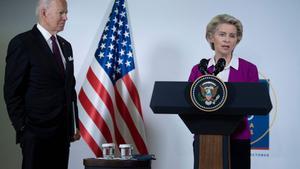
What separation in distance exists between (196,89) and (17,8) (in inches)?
99.7

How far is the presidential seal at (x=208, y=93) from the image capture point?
1654 mm

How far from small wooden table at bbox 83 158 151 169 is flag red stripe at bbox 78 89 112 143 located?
0.54 m

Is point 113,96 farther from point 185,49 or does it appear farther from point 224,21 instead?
point 224,21

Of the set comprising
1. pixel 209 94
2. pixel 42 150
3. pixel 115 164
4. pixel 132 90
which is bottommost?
pixel 115 164

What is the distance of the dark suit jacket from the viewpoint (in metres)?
2.27

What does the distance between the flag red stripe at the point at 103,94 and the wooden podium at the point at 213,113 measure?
170cm

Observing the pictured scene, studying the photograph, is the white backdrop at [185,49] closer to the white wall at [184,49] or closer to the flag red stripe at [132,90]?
the white wall at [184,49]

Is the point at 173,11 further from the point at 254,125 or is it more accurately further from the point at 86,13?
the point at 254,125

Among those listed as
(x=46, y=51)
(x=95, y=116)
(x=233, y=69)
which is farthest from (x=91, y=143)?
(x=233, y=69)

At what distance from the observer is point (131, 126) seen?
350cm

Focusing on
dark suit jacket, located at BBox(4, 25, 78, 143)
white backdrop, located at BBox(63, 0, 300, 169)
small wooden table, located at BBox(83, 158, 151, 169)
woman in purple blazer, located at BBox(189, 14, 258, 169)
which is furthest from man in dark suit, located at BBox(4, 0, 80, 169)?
white backdrop, located at BBox(63, 0, 300, 169)

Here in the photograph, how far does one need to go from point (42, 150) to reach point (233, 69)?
1108mm

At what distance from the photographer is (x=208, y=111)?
1.66 metres

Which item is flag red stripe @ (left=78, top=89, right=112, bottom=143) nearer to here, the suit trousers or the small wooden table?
the small wooden table
